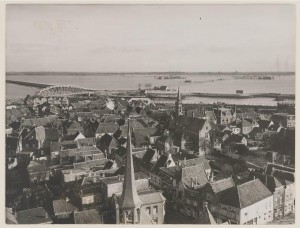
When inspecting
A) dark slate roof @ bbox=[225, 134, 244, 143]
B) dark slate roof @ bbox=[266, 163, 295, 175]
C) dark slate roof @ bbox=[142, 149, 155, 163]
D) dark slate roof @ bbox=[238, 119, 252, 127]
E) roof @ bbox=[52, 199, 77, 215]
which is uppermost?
dark slate roof @ bbox=[238, 119, 252, 127]

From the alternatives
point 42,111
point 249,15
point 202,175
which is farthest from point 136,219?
point 249,15

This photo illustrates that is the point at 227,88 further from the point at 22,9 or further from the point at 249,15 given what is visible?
the point at 22,9

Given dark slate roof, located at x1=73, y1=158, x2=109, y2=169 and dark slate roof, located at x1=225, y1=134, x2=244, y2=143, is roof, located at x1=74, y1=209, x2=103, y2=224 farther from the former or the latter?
dark slate roof, located at x1=225, y1=134, x2=244, y2=143

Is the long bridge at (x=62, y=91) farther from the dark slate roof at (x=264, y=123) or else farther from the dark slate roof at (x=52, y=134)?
the dark slate roof at (x=264, y=123)

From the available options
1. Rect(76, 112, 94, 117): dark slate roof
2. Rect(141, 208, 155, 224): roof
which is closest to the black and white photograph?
Rect(141, 208, 155, 224): roof

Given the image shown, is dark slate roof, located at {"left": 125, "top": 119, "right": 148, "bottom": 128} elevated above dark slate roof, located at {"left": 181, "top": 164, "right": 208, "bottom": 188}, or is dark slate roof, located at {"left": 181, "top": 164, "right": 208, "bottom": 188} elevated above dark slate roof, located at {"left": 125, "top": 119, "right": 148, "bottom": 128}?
dark slate roof, located at {"left": 125, "top": 119, "right": 148, "bottom": 128}

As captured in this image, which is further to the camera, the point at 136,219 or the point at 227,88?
the point at 227,88

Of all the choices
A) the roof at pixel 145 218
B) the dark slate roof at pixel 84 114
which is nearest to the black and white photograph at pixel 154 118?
the roof at pixel 145 218
